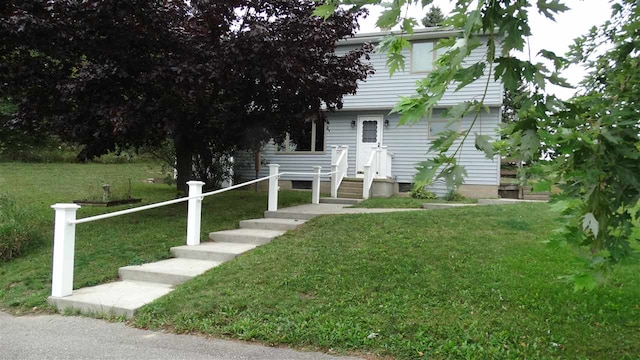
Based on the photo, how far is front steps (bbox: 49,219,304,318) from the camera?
471 centimetres

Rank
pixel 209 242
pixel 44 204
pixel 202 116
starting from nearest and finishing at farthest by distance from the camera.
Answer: pixel 209 242
pixel 202 116
pixel 44 204

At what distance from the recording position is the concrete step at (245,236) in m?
6.95

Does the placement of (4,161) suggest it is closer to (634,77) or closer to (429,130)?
(429,130)

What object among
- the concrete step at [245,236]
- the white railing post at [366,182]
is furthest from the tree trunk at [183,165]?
the white railing post at [366,182]

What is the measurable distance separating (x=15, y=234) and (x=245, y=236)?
128 inches

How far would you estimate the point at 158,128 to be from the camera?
25.4ft

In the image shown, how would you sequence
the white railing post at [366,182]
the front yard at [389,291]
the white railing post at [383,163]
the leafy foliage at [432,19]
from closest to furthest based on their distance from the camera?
the leafy foliage at [432,19]
the front yard at [389,291]
the white railing post at [366,182]
the white railing post at [383,163]

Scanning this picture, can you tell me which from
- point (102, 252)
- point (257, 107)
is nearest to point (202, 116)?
point (257, 107)

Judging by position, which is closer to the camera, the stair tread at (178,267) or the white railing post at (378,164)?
the stair tread at (178,267)

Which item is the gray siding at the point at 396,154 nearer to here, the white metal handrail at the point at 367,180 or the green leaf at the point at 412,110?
the white metal handrail at the point at 367,180

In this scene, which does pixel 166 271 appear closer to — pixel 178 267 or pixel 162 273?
pixel 162 273

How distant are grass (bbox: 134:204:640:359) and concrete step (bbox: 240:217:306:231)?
1.09 meters

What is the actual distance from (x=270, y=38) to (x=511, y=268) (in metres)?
4.57

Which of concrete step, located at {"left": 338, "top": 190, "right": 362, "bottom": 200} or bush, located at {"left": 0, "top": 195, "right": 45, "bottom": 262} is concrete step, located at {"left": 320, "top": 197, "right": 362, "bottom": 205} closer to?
concrete step, located at {"left": 338, "top": 190, "right": 362, "bottom": 200}
